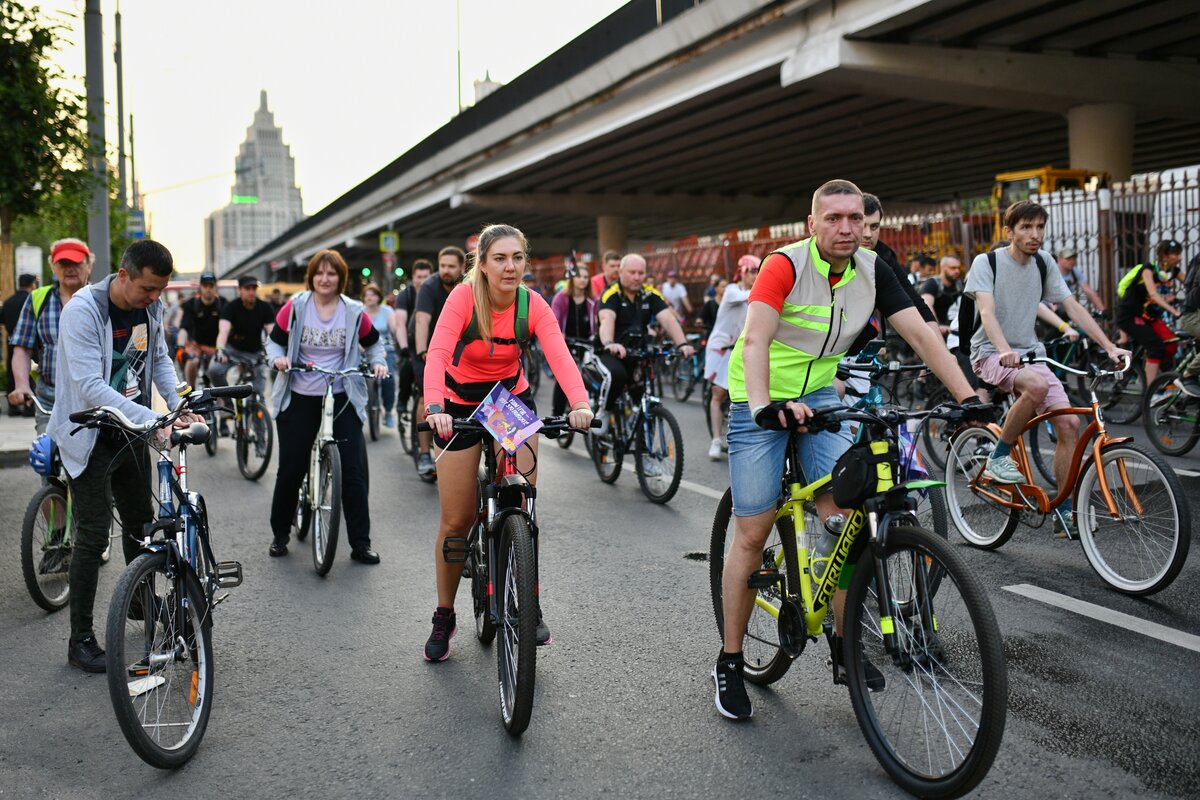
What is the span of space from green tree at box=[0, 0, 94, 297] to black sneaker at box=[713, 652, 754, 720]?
1207 cm

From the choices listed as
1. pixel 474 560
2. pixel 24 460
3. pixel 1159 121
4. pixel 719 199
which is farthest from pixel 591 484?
pixel 719 199

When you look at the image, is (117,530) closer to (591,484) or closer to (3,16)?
(591,484)

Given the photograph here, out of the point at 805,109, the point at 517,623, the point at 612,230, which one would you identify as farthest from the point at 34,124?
the point at 612,230

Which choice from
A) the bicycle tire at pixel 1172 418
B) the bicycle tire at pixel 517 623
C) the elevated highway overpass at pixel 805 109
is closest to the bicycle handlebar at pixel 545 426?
the bicycle tire at pixel 517 623

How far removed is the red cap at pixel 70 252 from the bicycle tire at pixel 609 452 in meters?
4.14

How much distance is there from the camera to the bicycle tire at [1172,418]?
30.0 ft

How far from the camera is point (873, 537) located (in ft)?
11.1

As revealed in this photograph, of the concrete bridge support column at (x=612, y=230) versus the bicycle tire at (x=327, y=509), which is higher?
the concrete bridge support column at (x=612, y=230)

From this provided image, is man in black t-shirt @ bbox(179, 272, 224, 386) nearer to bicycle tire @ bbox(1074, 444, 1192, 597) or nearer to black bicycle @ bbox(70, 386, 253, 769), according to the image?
black bicycle @ bbox(70, 386, 253, 769)

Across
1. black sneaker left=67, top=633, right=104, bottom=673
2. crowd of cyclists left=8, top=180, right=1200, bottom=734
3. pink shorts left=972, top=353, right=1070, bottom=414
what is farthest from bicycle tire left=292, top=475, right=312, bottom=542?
pink shorts left=972, top=353, right=1070, bottom=414

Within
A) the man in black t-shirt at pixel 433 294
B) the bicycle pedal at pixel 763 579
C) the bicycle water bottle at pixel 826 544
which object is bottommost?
the bicycle pedal at pixel 763 579

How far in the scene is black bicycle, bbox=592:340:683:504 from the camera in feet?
27.3

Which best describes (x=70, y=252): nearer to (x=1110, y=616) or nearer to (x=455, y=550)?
(x=455, y=550)

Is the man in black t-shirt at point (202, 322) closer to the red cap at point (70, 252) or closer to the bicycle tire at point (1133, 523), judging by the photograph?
the red cap at point (70, 252)
